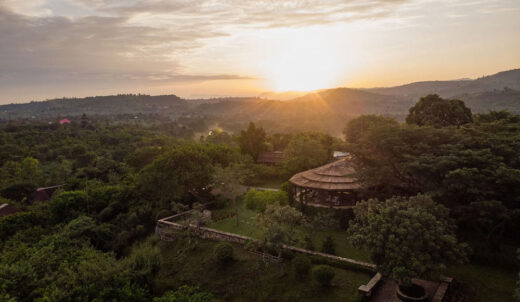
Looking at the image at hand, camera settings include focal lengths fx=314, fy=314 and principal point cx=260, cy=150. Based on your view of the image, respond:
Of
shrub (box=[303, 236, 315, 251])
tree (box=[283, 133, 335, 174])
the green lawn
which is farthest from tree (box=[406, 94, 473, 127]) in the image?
shrub (box=[303, 236, 315, 251])

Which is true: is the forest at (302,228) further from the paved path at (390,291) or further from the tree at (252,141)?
the tree at (252,141)

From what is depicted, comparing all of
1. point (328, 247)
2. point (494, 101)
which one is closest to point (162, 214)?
point (328, 247)

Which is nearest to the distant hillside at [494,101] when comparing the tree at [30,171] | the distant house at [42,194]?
the distant house at [42,194]

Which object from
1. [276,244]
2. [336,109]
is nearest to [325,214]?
[276,244]

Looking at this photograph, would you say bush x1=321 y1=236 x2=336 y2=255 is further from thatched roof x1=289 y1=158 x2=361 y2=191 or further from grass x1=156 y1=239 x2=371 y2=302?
thatched roof x1=289 y1=158 x2=361 y2=191

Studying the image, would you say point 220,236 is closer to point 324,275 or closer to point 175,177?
point 324,275
